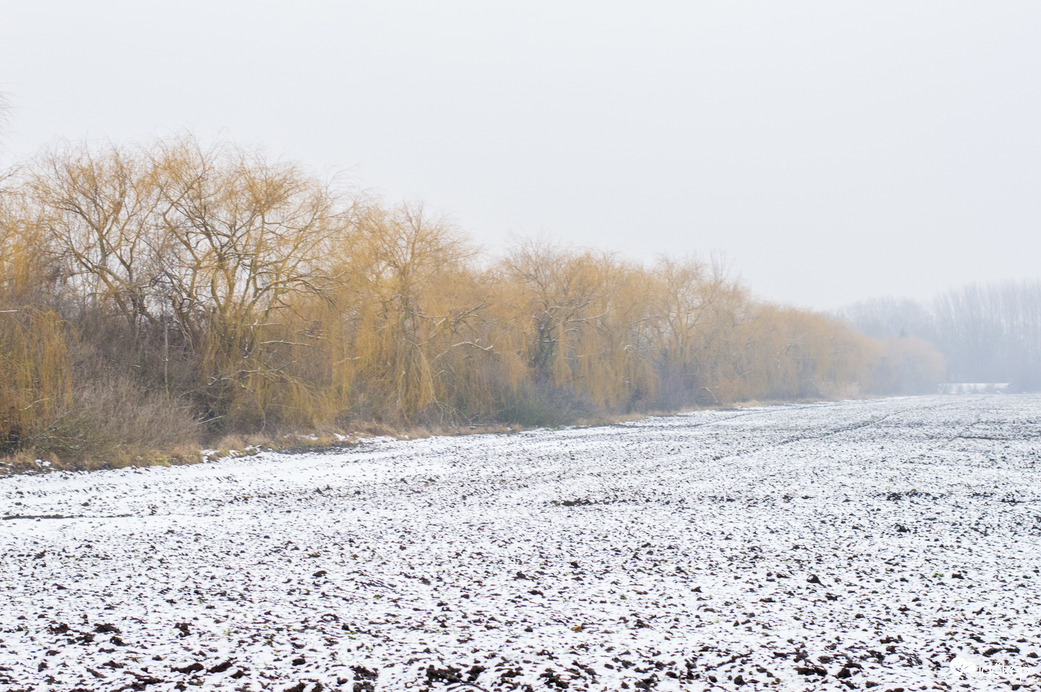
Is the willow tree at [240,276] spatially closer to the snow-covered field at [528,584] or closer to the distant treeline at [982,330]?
the snow-covered field at [528,584]

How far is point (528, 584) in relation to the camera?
204 inches

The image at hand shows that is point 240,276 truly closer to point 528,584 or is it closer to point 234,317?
point 234,317

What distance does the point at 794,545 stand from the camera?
20.9ft

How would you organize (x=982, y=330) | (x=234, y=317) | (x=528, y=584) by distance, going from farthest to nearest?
1. (x=982, y=330)
2. (x=234, y=317)
3. (x=528, y=584)

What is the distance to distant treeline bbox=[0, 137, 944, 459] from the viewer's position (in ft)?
45.7

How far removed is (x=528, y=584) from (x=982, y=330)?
125965 mm

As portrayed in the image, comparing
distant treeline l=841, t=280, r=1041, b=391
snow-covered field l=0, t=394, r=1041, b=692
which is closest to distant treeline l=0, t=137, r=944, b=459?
snow-covered field l=0, t=394, r=1041, b=692

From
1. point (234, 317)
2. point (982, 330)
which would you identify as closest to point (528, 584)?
point (234, 317)

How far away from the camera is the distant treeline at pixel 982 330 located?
358 ft

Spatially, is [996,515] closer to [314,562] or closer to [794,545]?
[794,545]

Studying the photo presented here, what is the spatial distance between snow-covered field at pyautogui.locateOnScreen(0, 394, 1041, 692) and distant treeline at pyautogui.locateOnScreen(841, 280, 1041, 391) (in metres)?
105

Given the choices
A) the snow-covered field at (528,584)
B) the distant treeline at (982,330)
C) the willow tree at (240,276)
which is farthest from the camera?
the distant treeline at (982,330)

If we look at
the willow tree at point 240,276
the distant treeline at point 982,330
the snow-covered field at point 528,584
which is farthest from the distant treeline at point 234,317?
the distant treeline at point 982,330

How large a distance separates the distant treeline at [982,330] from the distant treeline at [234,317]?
295ft
